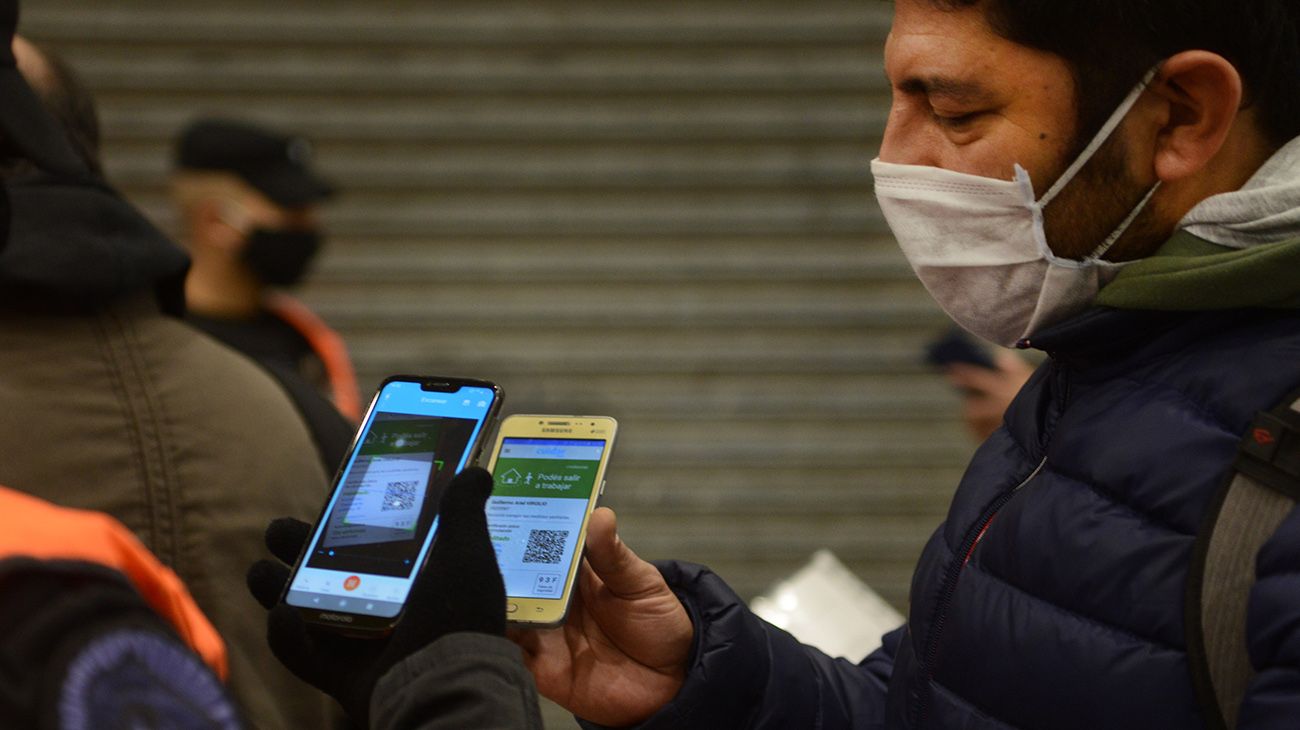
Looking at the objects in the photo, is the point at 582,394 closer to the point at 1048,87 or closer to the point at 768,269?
the point at 768,269

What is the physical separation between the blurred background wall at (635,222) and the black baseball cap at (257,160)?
1070mm

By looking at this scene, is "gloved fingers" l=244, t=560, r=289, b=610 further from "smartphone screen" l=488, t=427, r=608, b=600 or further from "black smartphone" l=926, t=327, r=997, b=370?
"black smartphone" l=926, t=327, r=997, b=370

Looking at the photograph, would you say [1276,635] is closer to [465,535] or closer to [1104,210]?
[1104,210]

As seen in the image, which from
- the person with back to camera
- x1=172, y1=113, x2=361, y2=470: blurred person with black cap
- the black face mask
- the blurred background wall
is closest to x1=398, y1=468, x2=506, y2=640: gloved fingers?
the person with back to camera

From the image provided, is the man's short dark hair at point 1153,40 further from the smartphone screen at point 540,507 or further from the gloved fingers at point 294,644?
the gloved fingers at point 294,644

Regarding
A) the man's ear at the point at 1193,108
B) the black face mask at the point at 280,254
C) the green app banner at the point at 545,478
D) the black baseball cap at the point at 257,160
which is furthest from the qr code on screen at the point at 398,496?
the black baseball cap at the point at 257,160

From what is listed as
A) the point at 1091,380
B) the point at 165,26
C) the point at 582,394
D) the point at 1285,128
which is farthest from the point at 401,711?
the point at 165,26

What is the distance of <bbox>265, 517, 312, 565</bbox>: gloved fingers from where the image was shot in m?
1.70

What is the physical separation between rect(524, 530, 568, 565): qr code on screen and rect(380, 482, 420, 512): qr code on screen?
0.22 m

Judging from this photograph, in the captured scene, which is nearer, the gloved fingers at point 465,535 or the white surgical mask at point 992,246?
the gloved fingers at point 465,535

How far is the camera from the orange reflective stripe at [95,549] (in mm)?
864

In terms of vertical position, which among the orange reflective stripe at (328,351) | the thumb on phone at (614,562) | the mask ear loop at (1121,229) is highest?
the mask ear loop at (1121,229)

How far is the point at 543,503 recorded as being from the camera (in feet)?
6.14

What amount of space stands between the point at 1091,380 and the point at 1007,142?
302 millimetres
